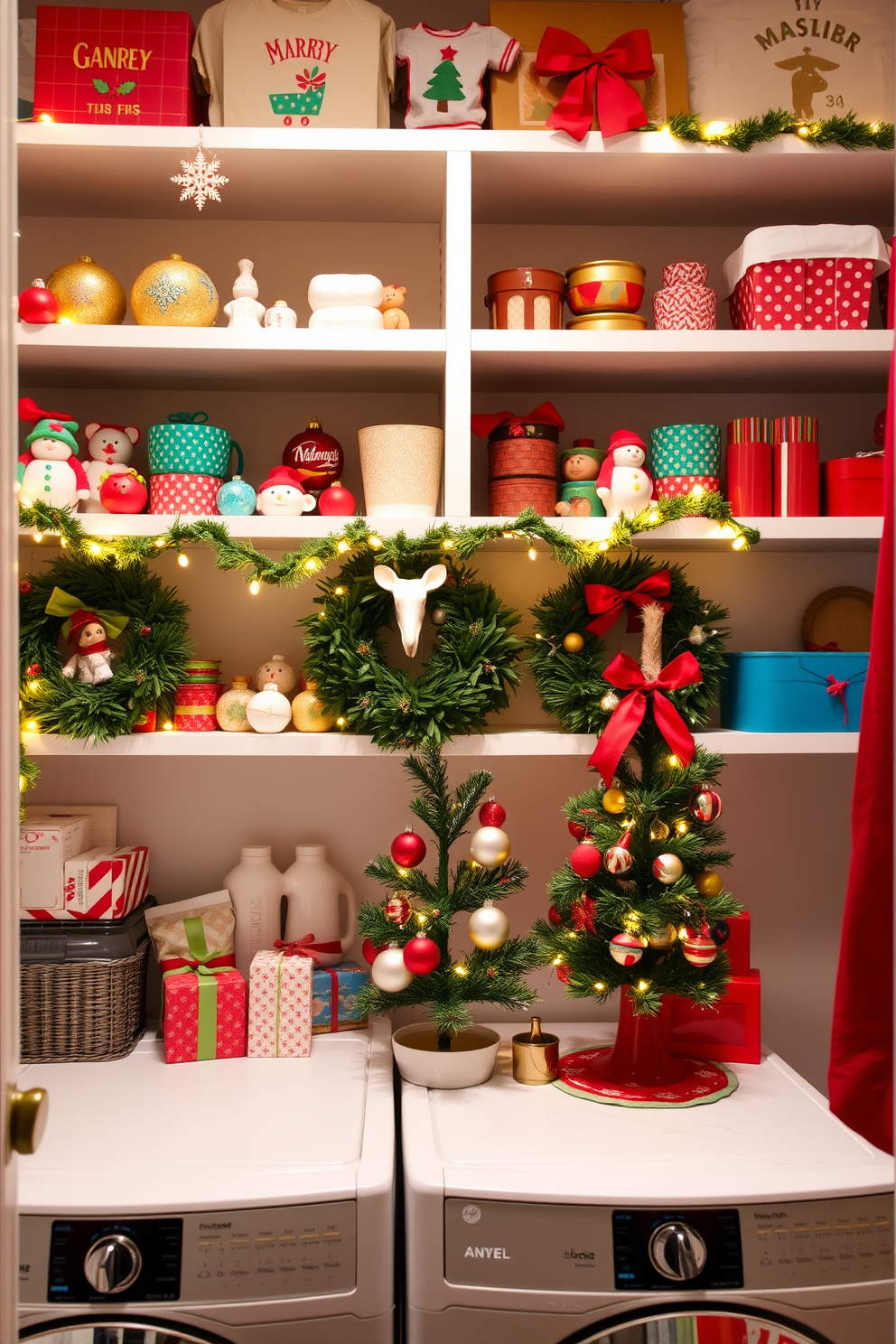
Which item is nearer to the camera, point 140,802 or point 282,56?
point 282,56

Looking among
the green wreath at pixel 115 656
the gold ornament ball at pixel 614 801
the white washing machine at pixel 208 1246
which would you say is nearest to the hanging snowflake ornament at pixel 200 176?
the green wreath at pixel 115 656

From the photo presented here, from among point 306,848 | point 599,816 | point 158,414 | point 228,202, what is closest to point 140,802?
point 306,848

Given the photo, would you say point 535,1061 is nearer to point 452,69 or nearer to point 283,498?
point 283,498

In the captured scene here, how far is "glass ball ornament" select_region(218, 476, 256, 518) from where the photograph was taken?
1615 millimetres

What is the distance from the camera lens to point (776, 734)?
64.0 inches

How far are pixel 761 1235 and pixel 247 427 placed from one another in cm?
151

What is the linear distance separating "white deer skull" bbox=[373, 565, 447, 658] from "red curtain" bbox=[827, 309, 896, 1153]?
64 centimetres

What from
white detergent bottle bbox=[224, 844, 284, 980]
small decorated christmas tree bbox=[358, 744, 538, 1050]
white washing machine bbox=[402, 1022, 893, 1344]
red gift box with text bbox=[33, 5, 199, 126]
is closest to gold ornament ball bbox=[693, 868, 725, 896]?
Result: small decorated christmas tree bbox=[358, 744, 538, 1050]

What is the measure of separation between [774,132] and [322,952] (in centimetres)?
154

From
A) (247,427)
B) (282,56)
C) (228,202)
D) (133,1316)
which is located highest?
(282,56)

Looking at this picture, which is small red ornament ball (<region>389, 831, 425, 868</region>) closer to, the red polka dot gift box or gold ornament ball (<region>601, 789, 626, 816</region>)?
gold ornament ball (<region>601, 789, 626, 816</region>)

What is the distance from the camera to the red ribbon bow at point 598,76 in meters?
1.57

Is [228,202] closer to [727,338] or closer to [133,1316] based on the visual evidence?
[727,338]

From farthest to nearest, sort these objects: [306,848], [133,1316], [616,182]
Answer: [306,848]
[616,182]
[133,1316]
